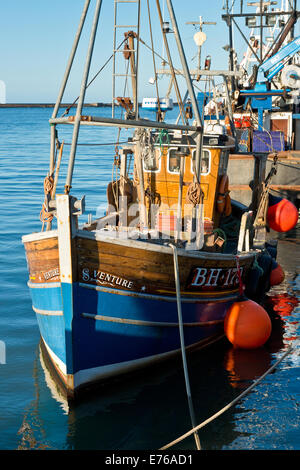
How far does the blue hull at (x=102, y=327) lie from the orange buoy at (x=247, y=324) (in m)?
1.02

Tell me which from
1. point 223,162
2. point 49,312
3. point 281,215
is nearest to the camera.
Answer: point 49,312

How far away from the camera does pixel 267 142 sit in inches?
863

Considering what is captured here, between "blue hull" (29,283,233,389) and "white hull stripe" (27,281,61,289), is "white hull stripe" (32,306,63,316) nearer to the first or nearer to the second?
"blue hull" (29,283,233,389)

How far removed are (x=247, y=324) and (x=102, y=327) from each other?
2899 mm

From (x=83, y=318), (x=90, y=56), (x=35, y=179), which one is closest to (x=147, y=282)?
(x=83, y=318)

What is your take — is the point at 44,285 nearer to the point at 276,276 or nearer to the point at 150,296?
the point at 150,296

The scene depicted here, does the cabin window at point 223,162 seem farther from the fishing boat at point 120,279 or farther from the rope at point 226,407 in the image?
the rope at point 226,407

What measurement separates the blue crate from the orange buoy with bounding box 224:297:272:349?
1298 cm

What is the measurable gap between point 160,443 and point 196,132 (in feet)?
15.2

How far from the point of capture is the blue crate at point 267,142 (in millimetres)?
21672

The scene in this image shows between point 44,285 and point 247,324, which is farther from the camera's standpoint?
point 247,324

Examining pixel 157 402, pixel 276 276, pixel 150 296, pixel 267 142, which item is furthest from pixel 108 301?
pixel 267 142

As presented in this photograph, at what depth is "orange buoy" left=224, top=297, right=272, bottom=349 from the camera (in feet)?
31.4

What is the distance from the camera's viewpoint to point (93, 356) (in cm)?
817
